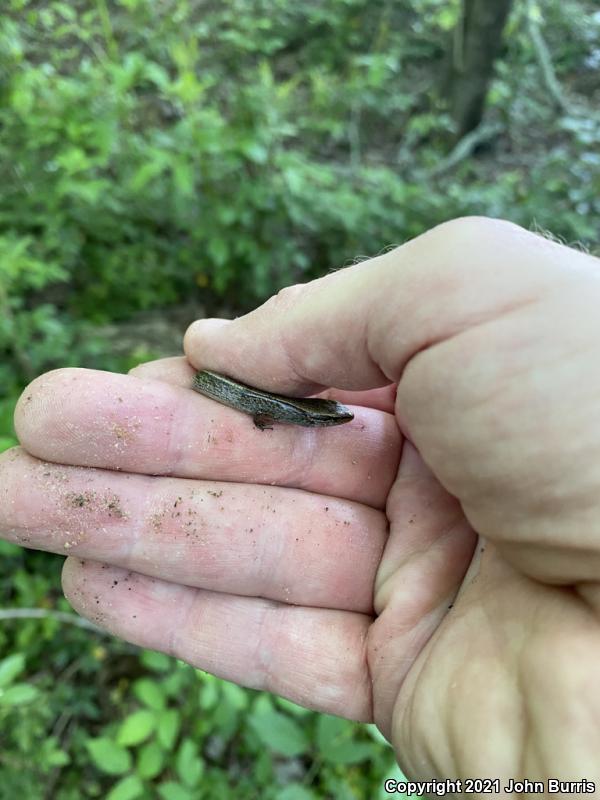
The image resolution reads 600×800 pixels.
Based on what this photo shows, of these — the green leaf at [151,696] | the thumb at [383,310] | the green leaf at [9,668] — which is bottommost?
the green leaf at [151,696]

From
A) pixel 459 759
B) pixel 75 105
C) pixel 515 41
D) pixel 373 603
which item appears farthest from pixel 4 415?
pixel 515 41

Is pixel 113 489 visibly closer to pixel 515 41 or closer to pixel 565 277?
pixel 565 277

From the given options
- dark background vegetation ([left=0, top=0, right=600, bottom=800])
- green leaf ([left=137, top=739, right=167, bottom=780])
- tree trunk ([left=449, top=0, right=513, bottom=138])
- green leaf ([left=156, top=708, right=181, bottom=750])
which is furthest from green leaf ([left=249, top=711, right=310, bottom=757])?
tree trunk ([left=449, top=0, right=513, bottom=138])

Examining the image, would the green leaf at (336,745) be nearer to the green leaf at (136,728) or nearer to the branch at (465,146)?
the green leaf at (136,728)

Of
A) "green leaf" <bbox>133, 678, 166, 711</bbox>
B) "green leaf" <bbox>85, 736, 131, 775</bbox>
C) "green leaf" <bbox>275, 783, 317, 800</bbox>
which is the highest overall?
"green leaf" <bbox>133, 678, 166, 711</bbox>

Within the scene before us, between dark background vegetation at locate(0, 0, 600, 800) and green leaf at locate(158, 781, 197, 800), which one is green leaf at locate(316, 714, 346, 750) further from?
green leaf at locate(158, 781, 197, 800)

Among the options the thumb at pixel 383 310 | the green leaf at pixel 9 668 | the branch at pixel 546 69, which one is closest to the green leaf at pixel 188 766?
the green leaf at pixel 9 668
